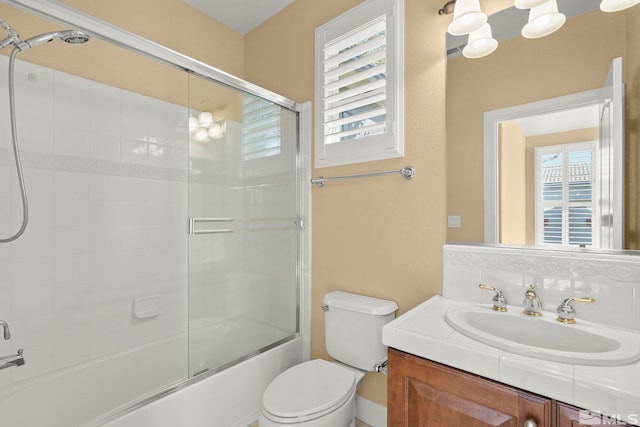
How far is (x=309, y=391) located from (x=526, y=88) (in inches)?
62.0

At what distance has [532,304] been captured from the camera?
44.1 inches

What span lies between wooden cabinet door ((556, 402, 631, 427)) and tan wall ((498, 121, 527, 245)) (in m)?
0.64

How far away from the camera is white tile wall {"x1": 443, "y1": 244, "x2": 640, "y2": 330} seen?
1.02 metres

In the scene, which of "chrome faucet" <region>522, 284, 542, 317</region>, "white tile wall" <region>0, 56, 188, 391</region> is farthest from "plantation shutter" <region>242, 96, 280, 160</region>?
"chrome faucet" <region>522, 284, 542, 317</region>

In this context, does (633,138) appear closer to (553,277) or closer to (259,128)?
(553,277)

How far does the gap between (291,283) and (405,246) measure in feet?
2.76

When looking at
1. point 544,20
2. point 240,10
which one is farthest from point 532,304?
point 240,10

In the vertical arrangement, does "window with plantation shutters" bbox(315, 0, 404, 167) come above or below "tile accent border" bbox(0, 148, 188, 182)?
above

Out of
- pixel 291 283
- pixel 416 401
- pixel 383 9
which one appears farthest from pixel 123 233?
pixel 383 9

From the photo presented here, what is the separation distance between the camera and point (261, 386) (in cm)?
176

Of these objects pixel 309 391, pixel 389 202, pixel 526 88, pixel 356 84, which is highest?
pixel 356 84

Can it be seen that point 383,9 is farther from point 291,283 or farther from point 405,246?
point 291,283

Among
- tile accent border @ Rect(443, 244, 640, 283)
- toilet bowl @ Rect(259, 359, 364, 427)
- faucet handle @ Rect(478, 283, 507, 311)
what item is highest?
tile accent border @ Rect(443, 244, 640, 283)

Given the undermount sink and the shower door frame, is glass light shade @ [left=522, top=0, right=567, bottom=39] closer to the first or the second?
the undermount sink
